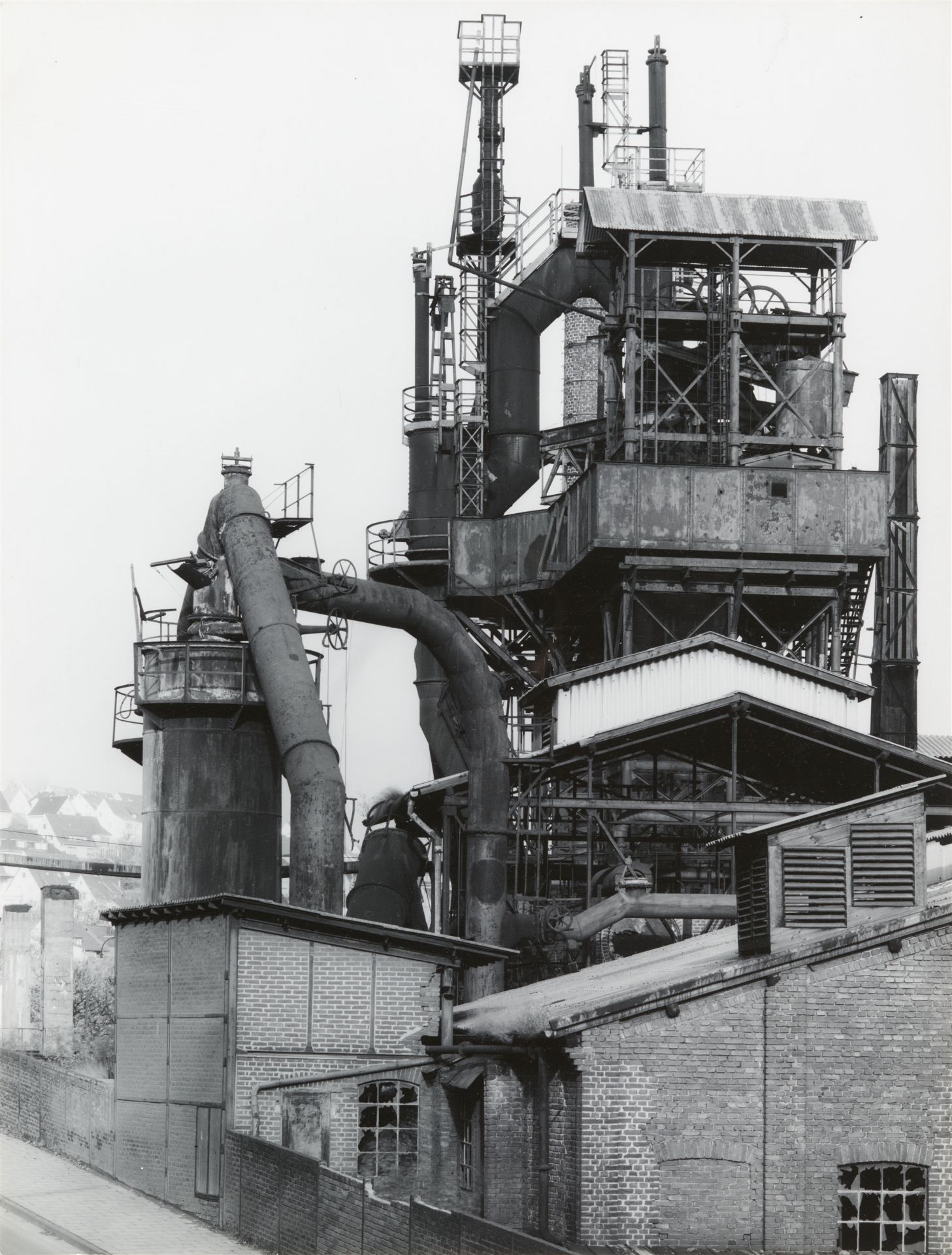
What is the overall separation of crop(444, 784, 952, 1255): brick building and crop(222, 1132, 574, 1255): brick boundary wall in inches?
78.4

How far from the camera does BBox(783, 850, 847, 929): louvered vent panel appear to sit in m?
18.8

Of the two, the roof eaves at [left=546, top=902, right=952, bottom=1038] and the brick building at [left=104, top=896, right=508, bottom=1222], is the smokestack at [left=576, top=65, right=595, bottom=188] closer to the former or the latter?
the brick building at [left=104, top=896, right=508, bottom=1222]

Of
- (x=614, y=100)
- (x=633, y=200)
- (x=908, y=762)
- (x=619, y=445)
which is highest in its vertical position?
(x=614, y=100)

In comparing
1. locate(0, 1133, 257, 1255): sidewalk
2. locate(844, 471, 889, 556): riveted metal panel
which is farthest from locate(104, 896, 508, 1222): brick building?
locate(844, 471, 889, 556): riveted metal panel

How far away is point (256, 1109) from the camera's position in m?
23.3

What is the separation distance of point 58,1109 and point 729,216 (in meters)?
20.4

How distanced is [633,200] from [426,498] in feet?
30.7

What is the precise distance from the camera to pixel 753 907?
757 inches

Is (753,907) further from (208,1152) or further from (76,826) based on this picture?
(76,826)

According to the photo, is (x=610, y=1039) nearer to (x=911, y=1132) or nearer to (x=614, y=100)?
(x=911, y=1132)

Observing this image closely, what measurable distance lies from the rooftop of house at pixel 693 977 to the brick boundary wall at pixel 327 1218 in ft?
8.10

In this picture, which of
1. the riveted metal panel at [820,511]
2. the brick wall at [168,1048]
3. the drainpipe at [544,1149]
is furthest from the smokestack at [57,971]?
the drainpipe at [544,1149]

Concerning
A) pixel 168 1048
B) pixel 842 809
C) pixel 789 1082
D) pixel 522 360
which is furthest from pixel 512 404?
pixel 789 1082

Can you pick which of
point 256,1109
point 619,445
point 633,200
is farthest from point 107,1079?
point 633,200
